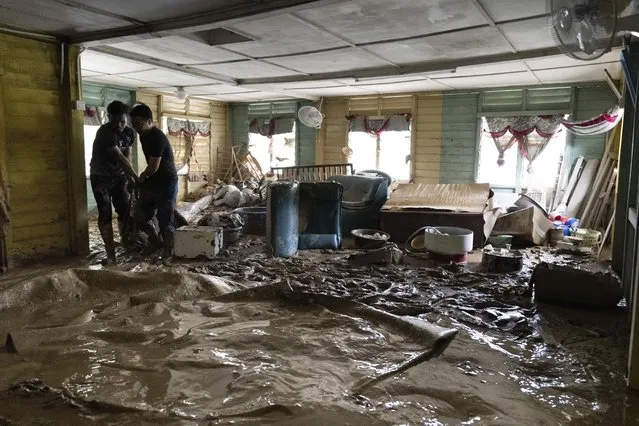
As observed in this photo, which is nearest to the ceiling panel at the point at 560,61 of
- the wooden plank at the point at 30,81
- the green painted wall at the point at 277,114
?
the green painted wall at the point at 277,114

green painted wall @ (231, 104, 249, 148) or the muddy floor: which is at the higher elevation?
green painted wall @ (231, 104, 249, 148)

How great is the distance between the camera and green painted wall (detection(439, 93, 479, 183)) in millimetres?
9102

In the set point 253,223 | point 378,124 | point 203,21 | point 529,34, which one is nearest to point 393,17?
point 529,34

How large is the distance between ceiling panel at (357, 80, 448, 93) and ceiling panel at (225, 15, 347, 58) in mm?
3057

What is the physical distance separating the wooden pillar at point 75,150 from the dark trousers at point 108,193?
42 cm

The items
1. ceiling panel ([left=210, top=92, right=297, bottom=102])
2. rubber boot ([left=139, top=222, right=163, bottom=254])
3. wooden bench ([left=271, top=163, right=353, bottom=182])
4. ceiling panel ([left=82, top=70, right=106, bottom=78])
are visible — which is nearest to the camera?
rubber boot ([left=139, top=222, right=163, bottom=254])

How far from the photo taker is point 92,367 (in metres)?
2.44

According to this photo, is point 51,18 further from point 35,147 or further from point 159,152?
point 159,152

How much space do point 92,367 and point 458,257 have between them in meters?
3.95

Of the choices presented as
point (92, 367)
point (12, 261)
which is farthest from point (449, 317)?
point (12, 261)

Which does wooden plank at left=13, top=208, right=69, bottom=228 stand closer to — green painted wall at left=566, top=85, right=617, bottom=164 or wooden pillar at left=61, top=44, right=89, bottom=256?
wooden pillar at left=61, top=44, right=89, bottom=256

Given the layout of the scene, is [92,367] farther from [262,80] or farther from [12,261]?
[262,80]

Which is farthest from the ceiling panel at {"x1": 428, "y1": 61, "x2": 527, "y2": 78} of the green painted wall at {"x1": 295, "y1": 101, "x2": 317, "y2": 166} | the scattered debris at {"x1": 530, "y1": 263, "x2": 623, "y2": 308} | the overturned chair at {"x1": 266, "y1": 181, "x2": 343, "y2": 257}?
the green painted wall at {"x1": 295, "y1": 101, "x2": 317, "y2": 166}

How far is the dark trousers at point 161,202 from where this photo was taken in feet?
16.2
